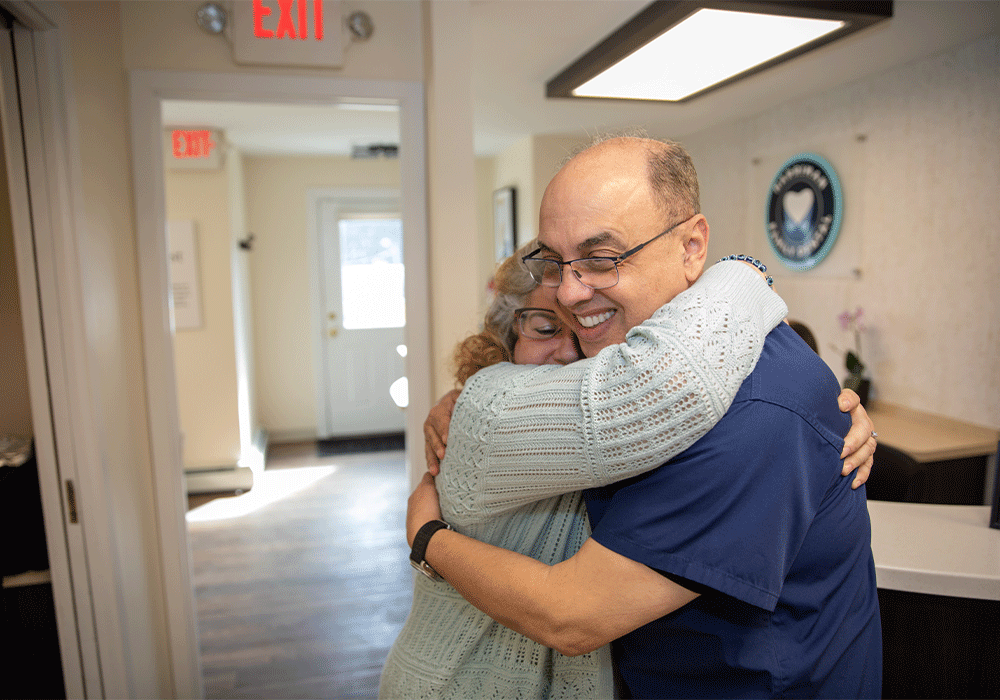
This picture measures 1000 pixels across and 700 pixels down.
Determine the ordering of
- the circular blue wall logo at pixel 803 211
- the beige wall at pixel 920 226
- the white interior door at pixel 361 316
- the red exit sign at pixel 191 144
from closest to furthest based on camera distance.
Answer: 1. the beige wall at pixel 920 226
2. the circular blue wall logo at pixel 803 211
3. the red exit sign at pixel 191 144
4. the white interior door at pixel 361 316

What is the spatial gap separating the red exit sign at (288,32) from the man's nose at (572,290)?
1738 millimetres

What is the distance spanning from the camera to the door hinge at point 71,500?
1.79 m

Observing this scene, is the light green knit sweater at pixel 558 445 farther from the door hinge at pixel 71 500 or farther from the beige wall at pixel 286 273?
the beige wall at pixel 286 273

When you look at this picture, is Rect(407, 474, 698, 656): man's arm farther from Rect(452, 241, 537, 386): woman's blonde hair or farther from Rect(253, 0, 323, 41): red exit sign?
Rect(253, 0, 323, 41): red exit sign

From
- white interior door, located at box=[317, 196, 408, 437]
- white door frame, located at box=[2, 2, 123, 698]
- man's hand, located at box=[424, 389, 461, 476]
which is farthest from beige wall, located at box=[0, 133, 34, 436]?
white interior door, located at box=[317, 196, 408, 437]

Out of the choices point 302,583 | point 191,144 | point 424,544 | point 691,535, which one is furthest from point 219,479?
point 691,535

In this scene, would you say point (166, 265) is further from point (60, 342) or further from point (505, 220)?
point (505, 220)

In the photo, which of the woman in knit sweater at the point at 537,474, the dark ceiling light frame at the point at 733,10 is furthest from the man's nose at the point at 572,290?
the dark ceiling light frame at the point at 733,10

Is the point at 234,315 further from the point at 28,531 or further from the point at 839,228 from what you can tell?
the point at 839,228

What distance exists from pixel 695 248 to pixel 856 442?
375 millimetres

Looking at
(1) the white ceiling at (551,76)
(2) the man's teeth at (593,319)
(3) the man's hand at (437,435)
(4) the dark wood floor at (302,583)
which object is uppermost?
(1) the white ceiling at (551,76)

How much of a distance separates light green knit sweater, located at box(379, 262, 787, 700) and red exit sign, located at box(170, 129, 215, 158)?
465cm

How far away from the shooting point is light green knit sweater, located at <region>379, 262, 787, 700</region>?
769mm

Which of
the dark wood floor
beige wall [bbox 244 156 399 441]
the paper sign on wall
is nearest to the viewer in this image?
the dark wood floor
